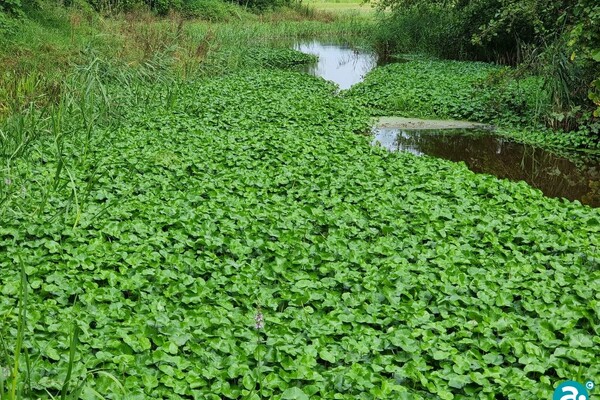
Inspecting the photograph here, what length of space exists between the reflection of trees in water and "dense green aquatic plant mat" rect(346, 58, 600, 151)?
482 mm

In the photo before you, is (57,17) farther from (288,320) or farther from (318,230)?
Answer: (288,320)

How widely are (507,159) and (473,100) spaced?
10.2 ft

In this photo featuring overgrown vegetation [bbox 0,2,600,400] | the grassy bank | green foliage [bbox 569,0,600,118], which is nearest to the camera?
overgrown vegetation [bbox 0,2,600,400]

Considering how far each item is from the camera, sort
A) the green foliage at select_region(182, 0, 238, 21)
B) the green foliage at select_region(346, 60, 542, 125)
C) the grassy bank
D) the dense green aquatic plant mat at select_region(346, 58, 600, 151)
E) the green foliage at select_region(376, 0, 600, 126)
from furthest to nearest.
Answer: the green foliage at select_region(182, 0, 238, 21)
the green foliage at select_region(346, 60, 542, 125)
the dense green aquatic plant mat at select_region(346, 58, 600, 151)
the green foliage at select_region(376, 0, 600, 126)
the grassy bank

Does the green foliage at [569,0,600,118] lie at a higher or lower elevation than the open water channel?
higher

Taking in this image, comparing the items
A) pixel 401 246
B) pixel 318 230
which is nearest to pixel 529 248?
pixel 401 246

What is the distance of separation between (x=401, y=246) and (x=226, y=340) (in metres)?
1.93

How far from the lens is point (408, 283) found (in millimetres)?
4434

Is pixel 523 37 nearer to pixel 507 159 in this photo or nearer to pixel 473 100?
pixel 473 100

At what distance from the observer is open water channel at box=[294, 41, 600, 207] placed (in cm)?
797

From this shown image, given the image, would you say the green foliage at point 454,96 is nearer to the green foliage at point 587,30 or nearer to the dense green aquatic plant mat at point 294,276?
the green foliage at point 587,30

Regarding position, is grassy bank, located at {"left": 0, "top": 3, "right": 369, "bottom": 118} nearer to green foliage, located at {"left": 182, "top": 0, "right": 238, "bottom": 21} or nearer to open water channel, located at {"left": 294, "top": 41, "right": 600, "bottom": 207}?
open water channel, located at {"left": 294, "top": 41, "right": 600, "bottom": 207}

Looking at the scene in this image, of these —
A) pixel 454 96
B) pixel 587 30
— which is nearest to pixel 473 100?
pixel 454 96

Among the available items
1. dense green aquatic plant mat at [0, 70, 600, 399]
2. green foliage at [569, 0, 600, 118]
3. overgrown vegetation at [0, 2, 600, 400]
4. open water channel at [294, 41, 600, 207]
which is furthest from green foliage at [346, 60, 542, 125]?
dense green aquatic plant mat at [0, 70, 600, 399]
